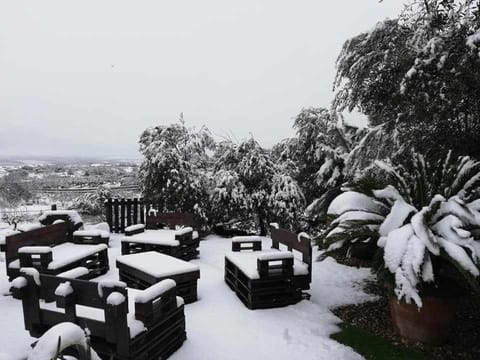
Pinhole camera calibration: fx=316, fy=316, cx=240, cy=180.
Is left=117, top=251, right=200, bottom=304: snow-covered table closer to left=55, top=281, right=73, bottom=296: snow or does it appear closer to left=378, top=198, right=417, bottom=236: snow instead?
left=55, top=281, right=73, bottom=296: snow

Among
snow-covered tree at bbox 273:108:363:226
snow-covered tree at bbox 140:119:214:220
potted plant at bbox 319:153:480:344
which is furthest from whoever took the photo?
snow-covered tree at bbox 140:119:214:220

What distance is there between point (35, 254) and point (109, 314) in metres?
2.54

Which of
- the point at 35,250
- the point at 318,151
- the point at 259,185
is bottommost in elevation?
the point at 35,250

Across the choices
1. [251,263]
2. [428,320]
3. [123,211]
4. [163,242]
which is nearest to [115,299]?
[251,263]

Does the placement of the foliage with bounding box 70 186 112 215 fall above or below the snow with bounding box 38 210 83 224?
below

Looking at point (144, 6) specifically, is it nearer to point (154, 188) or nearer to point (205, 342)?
point (154, 188)

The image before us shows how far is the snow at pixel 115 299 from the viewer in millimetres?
2416

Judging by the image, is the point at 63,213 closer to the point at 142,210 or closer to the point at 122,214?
the point at 122,214

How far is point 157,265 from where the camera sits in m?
4.21

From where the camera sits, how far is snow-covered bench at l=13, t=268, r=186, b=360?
8.20 feet

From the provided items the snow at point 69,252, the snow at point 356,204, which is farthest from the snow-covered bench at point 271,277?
the snow at point 69,252

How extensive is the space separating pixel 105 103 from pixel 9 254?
2290 centimetres

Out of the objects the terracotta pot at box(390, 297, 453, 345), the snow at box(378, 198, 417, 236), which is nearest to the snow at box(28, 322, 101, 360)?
the snow at box(378, 198, 417, 236)

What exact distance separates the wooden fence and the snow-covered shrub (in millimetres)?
6162
